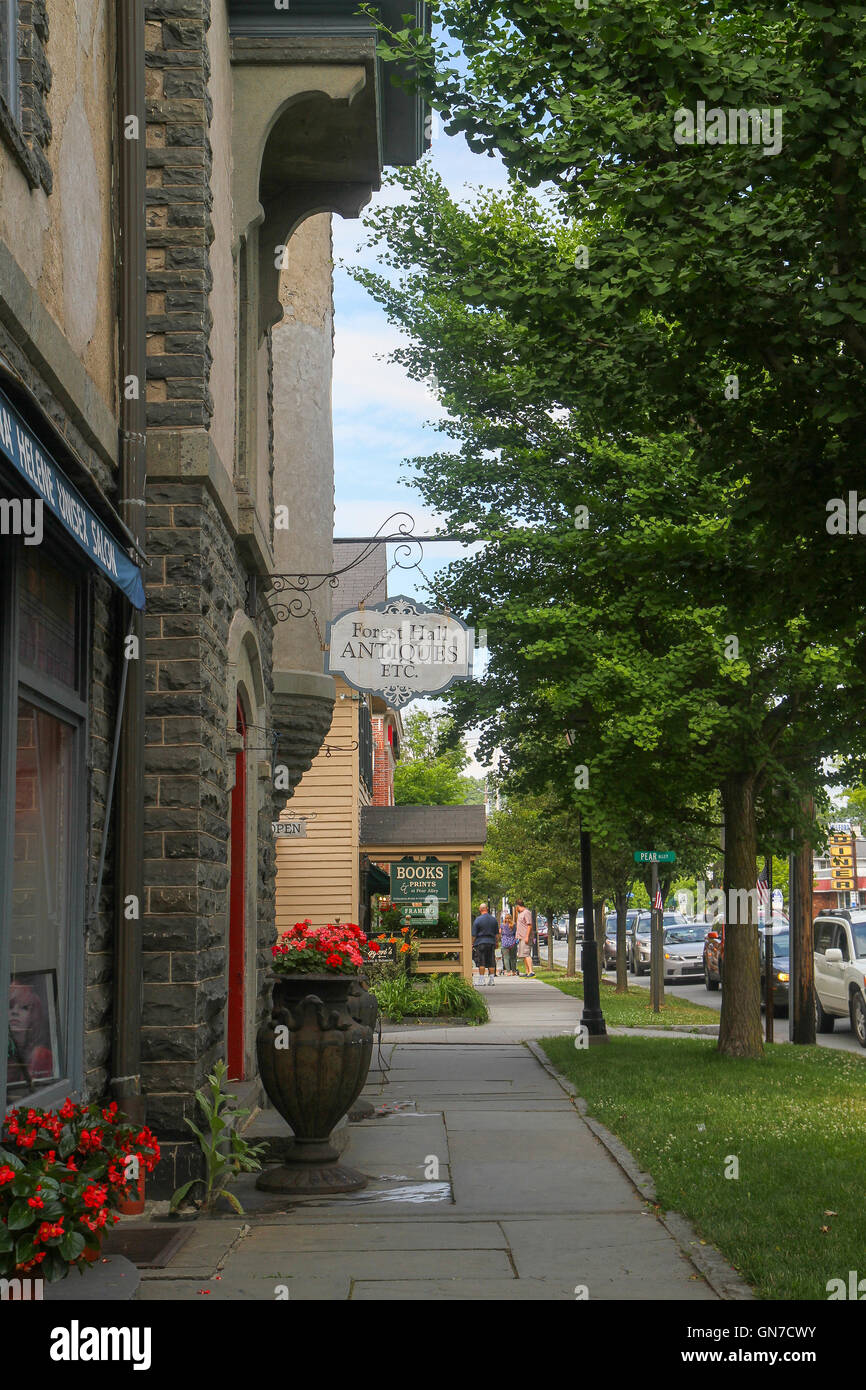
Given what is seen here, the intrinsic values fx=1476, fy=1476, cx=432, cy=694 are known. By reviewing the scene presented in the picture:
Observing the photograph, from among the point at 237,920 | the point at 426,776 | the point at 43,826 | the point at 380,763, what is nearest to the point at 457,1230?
the point at 43,826

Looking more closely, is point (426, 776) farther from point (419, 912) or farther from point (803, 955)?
point (803, 955)

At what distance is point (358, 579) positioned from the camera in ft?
106

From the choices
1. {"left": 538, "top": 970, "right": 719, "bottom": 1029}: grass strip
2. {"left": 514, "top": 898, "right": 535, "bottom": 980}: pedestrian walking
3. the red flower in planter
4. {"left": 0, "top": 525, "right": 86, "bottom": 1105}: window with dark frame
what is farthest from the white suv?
{"left": 514, "top": 898, "right": 535, "bottom": 980}: pedestrian walking

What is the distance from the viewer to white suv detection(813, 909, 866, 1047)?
68.4 ft

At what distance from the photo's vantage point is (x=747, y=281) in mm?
7453

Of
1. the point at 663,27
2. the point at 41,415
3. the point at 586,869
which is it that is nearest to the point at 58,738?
the point at 41,415

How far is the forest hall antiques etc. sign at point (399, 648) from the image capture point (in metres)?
15.4

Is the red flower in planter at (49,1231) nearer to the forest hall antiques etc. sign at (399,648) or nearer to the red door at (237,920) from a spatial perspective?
the red door at (237,920)

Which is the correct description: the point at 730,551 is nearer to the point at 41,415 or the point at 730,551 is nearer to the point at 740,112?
the point at 740,112

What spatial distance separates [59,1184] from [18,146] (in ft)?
12.7

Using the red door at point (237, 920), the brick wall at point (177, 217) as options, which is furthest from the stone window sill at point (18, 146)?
the red door at point (237, 920)

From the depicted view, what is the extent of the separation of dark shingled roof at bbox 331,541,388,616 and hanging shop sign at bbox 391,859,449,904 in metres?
5.97

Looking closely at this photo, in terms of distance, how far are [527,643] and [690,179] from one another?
32.5 feet

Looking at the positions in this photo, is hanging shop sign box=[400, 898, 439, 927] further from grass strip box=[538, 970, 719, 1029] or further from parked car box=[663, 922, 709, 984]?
parked car box=[663, 922, 709, 984]
